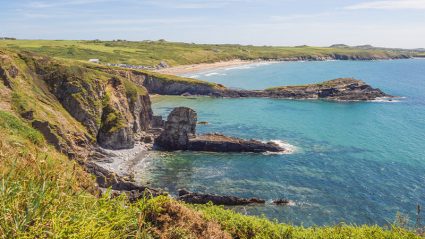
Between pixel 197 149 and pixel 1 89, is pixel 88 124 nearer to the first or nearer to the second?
pixel 1 89

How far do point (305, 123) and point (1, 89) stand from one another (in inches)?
3144

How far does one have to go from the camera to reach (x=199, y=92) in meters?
164

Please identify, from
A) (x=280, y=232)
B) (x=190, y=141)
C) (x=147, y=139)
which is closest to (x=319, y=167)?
(x=190, y=141)

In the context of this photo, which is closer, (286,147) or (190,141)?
(190,141)

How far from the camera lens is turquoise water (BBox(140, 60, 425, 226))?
56.6 m

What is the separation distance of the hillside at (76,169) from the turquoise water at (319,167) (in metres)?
11.2

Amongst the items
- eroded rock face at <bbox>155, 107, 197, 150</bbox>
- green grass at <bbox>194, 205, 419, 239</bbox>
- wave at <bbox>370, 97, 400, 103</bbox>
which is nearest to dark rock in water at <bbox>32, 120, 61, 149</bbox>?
eroded rock face at <bbox>155, 107, 197, 150</bbox>

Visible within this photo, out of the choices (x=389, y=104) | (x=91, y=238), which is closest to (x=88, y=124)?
(x=91, y=238)

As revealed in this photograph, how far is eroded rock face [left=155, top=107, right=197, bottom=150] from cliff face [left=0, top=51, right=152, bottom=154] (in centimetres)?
712

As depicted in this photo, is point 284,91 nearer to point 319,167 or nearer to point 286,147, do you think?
point 286,147

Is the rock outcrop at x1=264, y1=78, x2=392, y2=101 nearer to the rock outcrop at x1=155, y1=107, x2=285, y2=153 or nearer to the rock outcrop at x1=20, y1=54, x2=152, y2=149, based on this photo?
the rock outcrop at x1=155, y1=107, x2=285, y2=153

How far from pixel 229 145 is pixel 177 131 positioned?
39.9 ft

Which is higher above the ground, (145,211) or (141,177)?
(145,211)

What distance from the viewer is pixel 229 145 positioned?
84.3m
